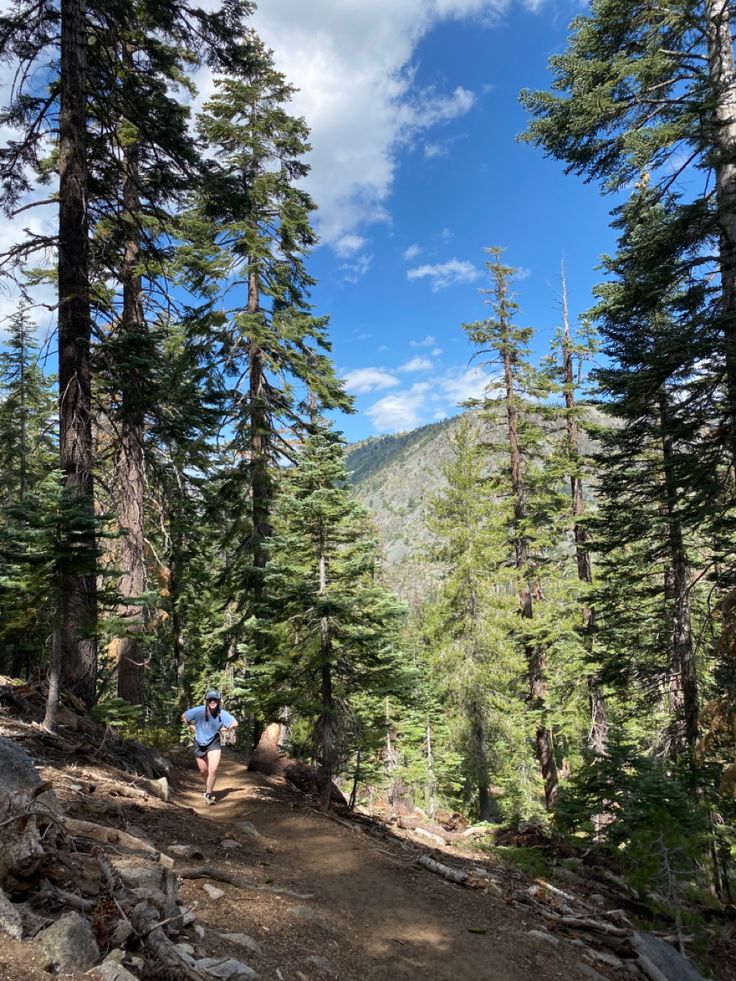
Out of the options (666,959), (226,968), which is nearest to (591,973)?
(666,959)

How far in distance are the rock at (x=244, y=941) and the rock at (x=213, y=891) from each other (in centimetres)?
63

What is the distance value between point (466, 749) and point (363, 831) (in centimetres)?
1606

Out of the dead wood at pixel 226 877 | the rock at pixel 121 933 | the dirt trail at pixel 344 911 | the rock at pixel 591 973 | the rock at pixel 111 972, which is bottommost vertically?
the rock at pixel 591 973

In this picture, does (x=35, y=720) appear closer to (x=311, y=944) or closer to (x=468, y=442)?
(x=311, y=944)

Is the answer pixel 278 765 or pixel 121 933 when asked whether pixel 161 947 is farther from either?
pixel 278 765

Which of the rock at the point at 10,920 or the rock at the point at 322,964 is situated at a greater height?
the rock at the point at 10,920

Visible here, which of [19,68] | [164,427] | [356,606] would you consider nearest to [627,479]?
[356,606]

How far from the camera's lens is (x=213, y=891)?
456 centimetres

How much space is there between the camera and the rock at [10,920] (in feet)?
7.81

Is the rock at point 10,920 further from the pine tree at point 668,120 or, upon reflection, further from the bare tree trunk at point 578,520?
the bare tree trunk at point 578,520

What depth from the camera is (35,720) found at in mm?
6832

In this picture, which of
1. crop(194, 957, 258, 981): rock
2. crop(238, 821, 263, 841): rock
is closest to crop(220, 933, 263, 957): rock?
crop(194, 957, 258, 981): rock

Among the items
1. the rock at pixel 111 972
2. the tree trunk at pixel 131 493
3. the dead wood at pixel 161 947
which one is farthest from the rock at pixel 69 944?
the tree trunk at pixel 131 493

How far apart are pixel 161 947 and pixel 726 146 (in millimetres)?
12210
